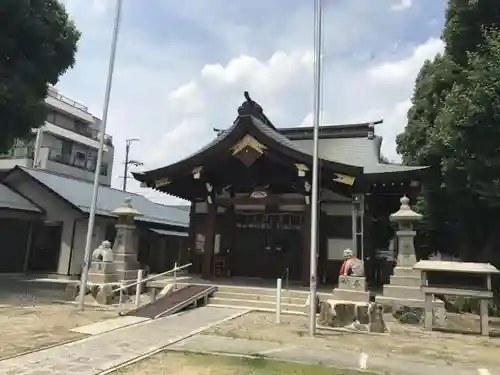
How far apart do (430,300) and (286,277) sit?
18.3 feet

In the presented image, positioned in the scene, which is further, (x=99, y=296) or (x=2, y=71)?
(x=2, y=71)

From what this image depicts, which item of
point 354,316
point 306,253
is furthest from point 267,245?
point 354,316

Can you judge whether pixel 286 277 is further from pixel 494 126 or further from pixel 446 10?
pixel 446 10

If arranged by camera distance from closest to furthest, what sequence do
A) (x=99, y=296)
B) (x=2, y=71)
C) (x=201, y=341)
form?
1. (x=201, y=341)
2. (x=99, y=296)
3. (x=2, y=71)

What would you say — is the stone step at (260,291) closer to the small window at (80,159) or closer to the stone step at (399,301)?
the stone step at (399,301)

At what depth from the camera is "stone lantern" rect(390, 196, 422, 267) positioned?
11.0 metres

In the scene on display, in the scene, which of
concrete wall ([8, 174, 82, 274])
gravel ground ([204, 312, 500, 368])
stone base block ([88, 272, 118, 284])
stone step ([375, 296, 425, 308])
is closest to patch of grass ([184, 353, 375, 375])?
gravel ground ([204, 312, 500, 368])

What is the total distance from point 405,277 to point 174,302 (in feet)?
19.3

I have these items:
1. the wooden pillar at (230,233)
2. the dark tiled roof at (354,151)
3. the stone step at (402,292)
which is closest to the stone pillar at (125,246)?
the wooden pillar at (230,233)

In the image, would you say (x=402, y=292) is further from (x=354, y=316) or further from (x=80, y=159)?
(x=80, y=159)

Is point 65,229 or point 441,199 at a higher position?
point 441,199

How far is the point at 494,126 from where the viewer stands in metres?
11.4

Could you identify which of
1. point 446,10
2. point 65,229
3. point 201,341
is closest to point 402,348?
point 201,341

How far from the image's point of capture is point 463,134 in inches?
473
